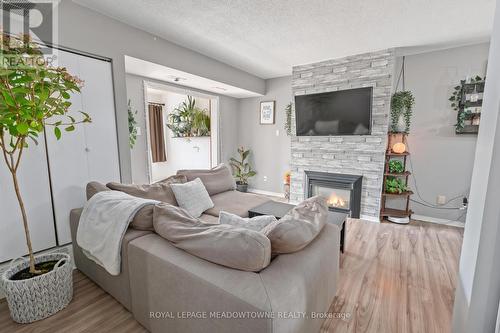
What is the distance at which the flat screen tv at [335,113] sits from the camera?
3223 millimetres

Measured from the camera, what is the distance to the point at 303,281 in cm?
103

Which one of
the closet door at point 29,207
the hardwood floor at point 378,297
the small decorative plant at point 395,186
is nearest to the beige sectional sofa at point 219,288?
the hardwood floor at point 378,297

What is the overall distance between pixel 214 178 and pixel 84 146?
145 cm

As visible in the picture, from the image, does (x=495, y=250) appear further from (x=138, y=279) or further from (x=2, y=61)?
(x=2, y=61)

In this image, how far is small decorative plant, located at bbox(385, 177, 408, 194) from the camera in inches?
126

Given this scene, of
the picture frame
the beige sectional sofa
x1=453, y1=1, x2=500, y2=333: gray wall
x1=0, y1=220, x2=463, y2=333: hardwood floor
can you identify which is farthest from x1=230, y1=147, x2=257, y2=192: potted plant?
x1=453, y1=1, x2=500, y2=333: gray wall

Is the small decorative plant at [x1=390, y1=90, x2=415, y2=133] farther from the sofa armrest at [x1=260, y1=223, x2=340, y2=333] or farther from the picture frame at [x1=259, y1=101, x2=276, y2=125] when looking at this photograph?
the sofa armrest at [x1=260, y1=223, x2=340, y2=333]

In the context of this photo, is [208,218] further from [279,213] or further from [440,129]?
[440,129]

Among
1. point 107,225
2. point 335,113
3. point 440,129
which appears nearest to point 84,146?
point 107,225

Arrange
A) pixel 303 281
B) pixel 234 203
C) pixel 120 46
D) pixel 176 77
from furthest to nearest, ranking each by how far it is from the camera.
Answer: pixel 176 77
pixel 234 203
pixel 120 46
pixel 303 281

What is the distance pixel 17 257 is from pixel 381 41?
4.39 meters

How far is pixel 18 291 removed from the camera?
4.58ft

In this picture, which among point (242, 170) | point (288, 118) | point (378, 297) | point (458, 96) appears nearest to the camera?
point (378, 297)

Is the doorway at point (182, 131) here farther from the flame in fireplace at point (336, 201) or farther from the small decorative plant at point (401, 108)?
the small decorative plant at point (401, 108)
